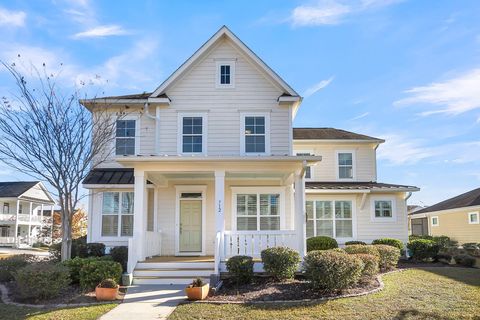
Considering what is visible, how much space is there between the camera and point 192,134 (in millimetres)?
16703

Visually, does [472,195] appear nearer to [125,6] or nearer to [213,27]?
[213,27]

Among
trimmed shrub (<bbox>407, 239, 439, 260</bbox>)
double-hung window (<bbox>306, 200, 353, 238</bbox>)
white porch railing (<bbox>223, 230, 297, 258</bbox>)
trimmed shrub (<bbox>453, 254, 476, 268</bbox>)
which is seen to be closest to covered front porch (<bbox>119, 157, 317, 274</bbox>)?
white porch railing (<bbox>223, 230, 297, 258</bbox>)

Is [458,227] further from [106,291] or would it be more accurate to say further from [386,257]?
[106,291]

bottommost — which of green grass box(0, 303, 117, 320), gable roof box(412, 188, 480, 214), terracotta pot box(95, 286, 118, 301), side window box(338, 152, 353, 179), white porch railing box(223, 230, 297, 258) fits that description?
green grass box(0, 303, 117, 320)

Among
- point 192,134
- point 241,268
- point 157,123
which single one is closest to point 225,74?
point 192,134

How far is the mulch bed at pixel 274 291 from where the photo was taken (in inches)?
399

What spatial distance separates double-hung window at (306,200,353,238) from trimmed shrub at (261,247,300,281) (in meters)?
8.62

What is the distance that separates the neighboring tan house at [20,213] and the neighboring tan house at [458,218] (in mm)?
38334

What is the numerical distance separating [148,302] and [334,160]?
46.9ft

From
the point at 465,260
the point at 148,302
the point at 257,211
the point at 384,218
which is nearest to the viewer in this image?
the point at 148,302

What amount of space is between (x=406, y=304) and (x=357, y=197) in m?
11.1

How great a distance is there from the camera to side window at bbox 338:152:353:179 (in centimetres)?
2223

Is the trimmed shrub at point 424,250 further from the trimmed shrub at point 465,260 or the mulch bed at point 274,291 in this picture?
the mulch bed at point 274,291

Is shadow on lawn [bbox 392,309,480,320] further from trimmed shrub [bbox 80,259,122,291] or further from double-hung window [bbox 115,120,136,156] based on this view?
double-hung window [bbox 115,120,136,156]
